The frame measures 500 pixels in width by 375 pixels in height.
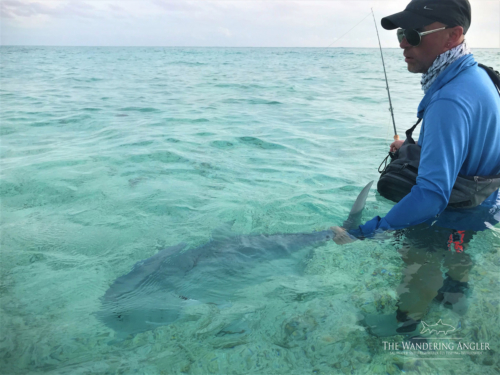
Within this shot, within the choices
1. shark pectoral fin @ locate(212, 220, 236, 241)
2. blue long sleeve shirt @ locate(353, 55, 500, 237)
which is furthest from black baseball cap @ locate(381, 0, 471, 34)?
shark pectoral fin @ locate(212, 220, 236, 241)

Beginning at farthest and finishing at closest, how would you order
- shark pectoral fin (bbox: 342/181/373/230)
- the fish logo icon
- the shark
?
shark pectoral fin (bbox: 342/181/373/230)
the shark
the fish logo icon

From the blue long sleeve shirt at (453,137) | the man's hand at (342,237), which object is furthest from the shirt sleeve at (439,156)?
the man's hand at (342,237)

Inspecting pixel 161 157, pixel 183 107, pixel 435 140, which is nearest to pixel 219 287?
pixel 435 140

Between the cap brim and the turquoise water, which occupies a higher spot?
the cap brim

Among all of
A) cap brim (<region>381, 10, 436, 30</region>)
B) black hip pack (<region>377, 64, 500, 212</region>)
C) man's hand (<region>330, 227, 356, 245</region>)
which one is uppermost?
cap brim (<region>381, 10, 436, 30</region>)

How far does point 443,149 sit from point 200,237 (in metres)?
2.78

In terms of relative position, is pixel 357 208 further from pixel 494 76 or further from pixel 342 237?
pixel 494 76

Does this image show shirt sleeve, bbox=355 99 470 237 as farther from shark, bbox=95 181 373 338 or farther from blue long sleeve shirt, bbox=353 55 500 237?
shark, bbox=95 181 373 338

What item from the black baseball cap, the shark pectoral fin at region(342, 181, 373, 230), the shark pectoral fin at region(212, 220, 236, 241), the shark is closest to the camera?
the black baseball cap

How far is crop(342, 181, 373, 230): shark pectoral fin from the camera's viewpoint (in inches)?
134

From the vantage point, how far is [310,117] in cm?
1046

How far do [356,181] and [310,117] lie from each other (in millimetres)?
5163

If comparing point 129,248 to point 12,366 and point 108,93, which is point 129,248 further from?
point 108,93

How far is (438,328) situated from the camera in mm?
2523
